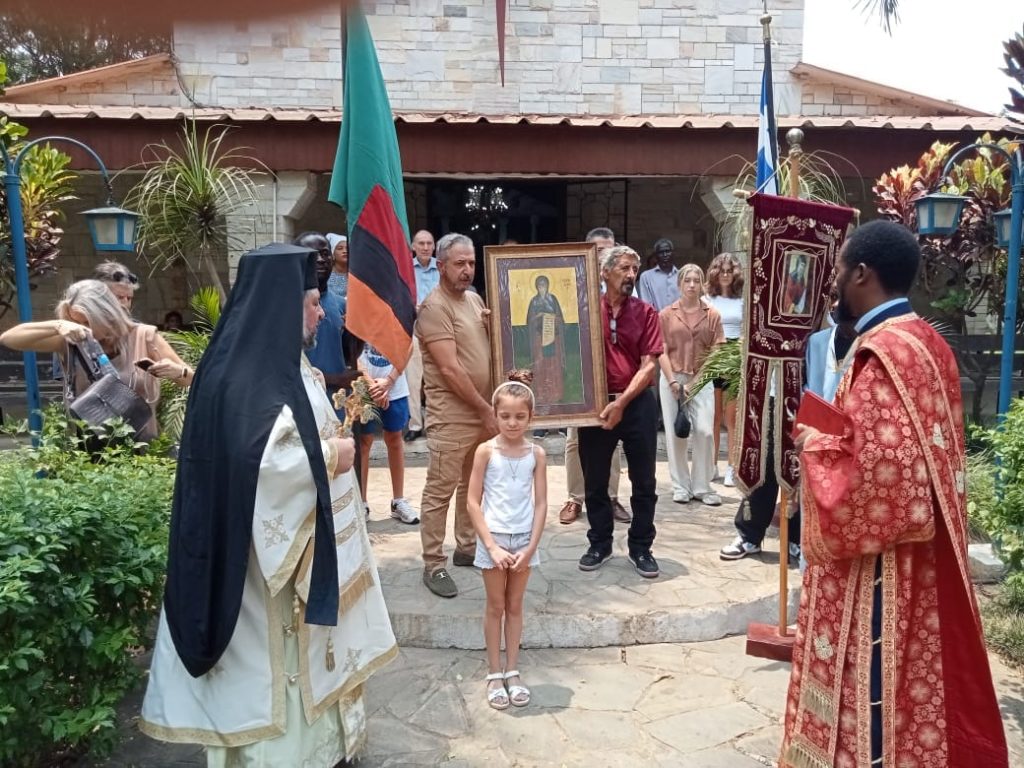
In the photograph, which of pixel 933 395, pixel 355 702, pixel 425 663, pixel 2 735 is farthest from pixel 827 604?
pixel 2 735

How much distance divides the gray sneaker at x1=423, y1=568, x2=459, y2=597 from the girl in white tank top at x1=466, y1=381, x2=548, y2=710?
830mm

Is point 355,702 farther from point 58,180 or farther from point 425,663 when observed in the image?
point 58,180

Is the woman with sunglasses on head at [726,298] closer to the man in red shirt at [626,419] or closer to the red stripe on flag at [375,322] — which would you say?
the man in red shirt at [626,419]

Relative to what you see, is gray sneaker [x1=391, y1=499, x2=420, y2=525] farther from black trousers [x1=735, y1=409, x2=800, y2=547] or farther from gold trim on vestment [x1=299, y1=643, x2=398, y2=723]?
gold trim on vestment [x1=299, y1=643, x2=398, y2=723]

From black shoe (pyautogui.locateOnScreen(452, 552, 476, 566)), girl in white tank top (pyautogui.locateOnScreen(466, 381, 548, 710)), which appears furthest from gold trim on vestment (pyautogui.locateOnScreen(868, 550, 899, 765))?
black shoe (pyautogui.locateOnScreen(452, 552, 476, 566))

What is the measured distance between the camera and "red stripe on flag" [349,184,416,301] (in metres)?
4.23

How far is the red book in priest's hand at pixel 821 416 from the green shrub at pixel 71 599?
244 centimetres

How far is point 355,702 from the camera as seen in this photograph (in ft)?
9.89

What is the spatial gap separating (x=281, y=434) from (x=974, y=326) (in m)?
10.1

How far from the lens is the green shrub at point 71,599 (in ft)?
8.53

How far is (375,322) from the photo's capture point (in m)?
4.18

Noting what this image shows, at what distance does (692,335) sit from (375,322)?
3.00m

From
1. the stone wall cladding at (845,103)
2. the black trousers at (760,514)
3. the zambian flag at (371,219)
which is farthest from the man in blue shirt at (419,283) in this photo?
the stone wall cladding at (845,103)

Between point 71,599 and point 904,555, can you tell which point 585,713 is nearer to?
point 904,555
